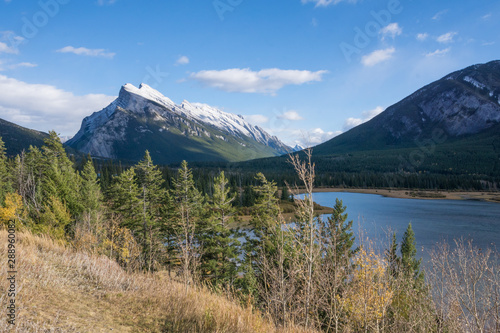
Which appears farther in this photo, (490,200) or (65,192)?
(490,200)

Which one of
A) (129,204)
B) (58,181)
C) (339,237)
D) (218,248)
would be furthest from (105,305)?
(58,181)

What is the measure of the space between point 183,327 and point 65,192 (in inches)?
1285

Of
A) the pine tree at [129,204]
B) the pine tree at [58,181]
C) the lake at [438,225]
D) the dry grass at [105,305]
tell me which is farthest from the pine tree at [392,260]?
the pine tree at [58,181]

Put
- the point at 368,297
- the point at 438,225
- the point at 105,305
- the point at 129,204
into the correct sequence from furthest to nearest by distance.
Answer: the point at 438,225 < the point at 129,204 < the point at 368,297 < the point at 105,305

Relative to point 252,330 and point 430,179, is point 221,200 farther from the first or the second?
point 430,179

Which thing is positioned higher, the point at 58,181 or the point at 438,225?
the point at 58,181

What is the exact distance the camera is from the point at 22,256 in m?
7.53

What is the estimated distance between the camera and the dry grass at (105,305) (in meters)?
5.09

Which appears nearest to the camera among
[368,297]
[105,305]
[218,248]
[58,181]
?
[105,305]

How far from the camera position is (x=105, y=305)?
6125 millimetres

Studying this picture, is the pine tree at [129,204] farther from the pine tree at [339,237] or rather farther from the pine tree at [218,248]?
the pine tree at [339,237]

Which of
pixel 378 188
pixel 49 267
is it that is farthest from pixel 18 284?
pixel 378 188

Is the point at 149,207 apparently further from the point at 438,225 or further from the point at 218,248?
the point at 438,225

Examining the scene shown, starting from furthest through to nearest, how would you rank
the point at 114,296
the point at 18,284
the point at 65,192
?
the point at 65,192, the point at 114,296, the point at 18,284
